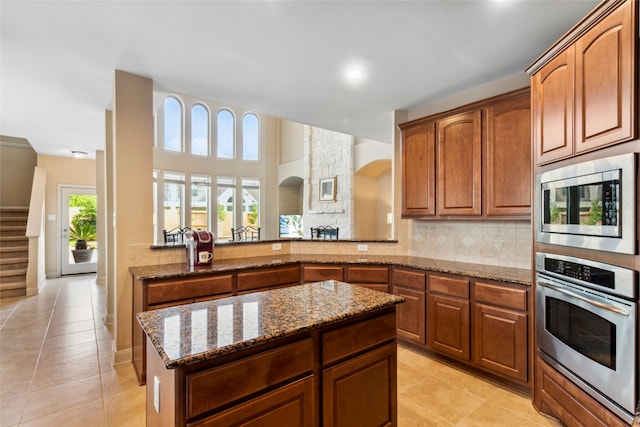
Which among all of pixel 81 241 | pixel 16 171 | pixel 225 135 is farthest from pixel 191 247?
pixel 225 135

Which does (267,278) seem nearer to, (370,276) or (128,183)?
(370,276)

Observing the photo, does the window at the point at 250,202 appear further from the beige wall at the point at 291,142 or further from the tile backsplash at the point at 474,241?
the tile backsplash at the point at 474,241

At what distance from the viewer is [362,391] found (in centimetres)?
156

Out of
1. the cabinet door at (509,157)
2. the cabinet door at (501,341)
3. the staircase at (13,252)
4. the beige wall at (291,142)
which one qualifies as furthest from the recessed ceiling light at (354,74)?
the beige wall at (291,142)

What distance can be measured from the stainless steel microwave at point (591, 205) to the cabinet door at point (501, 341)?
707 millimetres

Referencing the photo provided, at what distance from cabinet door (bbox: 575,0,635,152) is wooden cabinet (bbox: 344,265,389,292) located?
6.43ft

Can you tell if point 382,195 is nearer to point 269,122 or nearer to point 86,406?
point 269,122

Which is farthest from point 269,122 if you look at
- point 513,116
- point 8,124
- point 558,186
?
point 558,186

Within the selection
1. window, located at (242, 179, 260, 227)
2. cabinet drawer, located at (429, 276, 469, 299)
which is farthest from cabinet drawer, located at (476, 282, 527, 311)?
window, located at (242, 179, 260, 227)

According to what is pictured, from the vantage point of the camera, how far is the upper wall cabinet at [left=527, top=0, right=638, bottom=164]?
58.6 inches

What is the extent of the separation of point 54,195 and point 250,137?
545 cm

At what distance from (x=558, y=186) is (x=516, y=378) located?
1.48m

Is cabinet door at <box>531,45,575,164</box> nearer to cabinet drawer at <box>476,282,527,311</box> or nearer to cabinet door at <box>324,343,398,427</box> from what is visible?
cabinet drawer at <box>476,282,527,311</box>

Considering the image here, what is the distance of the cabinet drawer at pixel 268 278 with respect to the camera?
297 cm
